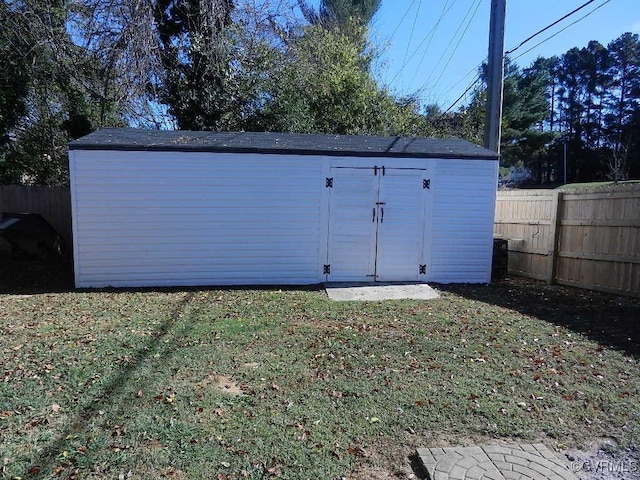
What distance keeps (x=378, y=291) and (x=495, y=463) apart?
4590 millimetres

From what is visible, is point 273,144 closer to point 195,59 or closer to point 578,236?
point 578,236

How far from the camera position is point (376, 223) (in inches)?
299

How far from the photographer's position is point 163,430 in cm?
284

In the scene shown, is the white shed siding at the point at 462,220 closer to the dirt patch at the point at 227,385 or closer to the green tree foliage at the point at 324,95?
the dirt patch at the point at 227,385

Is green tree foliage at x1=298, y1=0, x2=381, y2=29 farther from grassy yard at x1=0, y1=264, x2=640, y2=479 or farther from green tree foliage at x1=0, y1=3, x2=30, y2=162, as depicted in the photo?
grassy yard at x1=0, y1=264, x2=640, y2=479

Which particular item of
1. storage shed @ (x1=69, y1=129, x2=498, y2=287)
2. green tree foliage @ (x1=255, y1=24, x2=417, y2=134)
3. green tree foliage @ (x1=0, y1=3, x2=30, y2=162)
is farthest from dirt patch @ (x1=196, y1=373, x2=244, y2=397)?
green tree foliage @ (x1=255, y1=24, x2=417, y2=134)

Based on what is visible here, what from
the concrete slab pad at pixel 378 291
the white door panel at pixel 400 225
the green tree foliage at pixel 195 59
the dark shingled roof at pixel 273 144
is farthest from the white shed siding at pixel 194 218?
the green tree foliage at pixel 195 59

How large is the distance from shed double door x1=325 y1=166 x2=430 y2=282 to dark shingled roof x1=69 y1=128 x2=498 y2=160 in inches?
14.0

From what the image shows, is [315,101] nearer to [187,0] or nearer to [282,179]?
[187,0]

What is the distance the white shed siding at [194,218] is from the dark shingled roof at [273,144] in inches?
5.0

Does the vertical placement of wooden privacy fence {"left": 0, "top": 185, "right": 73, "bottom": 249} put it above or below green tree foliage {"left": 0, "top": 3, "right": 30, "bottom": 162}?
below

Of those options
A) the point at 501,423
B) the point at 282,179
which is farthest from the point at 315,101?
the point at 501,423

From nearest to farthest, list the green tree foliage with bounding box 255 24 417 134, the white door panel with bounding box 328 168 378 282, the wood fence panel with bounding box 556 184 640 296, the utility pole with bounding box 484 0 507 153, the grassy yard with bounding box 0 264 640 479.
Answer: the grassy yard with bounding box 0 264 640 479 → the wood fence panel with bounding box 556 184 640 296 → the white door panel with bounding box 328 168 378 282 → the utility pole with bounding box 484 0 507 153 → the green tree foliage with bounding box 255 24 417 134

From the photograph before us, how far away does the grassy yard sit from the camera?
2.62 metres
